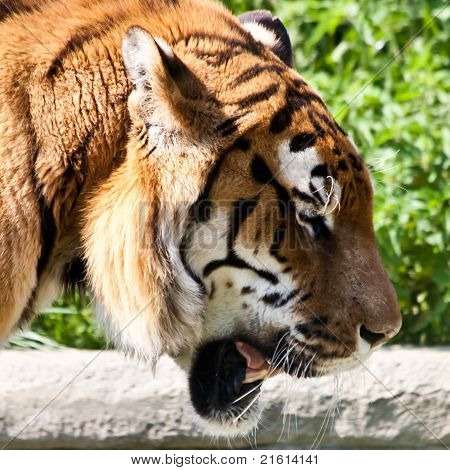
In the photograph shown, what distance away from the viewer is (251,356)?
3234mm

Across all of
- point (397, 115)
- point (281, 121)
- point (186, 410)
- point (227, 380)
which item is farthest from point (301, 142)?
point (397, 115)

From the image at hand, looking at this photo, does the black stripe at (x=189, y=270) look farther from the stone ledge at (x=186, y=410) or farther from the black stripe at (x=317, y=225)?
the stone ledge at (x=186, y=410)

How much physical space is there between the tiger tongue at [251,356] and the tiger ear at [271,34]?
3.45ft

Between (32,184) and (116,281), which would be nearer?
(32,184)

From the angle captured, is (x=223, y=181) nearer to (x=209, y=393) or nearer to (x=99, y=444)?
(x=209, y=393)

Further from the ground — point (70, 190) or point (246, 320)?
point (70, 190)

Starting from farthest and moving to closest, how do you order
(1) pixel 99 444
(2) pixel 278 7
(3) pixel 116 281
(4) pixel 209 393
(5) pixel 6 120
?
(2) pixel 278 7 → (1) pixel 99 444 → (4) pixel 209 393 → (3) pixel 116 281 → (5) pixel 6 120

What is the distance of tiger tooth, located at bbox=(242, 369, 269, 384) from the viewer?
3281 mm

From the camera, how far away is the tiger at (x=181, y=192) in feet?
9.14

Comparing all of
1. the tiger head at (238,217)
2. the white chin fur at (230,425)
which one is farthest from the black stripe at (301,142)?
the white chin fur at (230,425)

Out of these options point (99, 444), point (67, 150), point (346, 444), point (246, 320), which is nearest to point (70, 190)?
point (67, 150)

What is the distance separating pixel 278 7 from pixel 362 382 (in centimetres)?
301

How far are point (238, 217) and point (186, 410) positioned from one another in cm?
162

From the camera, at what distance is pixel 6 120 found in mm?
2738
